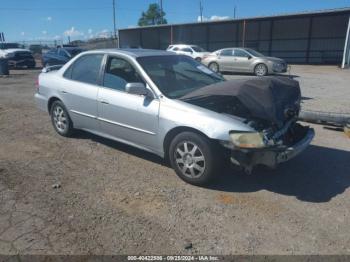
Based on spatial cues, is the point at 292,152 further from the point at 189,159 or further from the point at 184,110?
the point at 184,110

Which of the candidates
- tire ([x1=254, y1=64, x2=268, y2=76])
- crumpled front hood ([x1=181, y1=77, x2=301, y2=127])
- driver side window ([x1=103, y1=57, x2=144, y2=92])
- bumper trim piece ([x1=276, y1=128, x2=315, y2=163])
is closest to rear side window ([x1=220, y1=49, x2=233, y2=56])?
tire ([x1=254, y1=64, x2=268, y2=76])

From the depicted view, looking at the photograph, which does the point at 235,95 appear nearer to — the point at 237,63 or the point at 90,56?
the point at 90,56

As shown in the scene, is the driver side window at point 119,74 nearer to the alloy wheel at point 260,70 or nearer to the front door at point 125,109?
the front door at point 125,109

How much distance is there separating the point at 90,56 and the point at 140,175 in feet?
7.41

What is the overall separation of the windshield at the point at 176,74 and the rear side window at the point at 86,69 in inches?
34.1

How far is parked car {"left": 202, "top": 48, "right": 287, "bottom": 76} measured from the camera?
17.0 m

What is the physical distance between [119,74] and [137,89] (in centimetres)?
76

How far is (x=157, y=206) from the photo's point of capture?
355 cm

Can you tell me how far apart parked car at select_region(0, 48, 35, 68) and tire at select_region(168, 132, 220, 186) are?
2228cm

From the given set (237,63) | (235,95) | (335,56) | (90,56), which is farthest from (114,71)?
(335,56)

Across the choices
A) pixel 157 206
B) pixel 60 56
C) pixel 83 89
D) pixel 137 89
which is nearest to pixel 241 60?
pixel 60 56

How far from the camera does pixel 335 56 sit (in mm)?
27844

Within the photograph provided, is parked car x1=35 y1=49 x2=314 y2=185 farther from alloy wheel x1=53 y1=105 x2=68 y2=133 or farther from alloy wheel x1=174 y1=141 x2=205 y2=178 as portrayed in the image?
alloy wheel x1=53 y1=105 x2=68 y2=133

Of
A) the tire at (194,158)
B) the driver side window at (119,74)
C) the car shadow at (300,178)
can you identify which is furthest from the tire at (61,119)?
the tire at (194,158)
